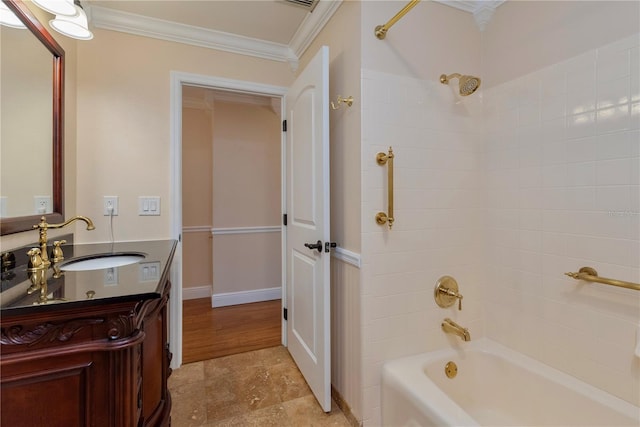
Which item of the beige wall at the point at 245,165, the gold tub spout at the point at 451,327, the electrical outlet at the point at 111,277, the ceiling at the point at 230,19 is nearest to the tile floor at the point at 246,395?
the gold tub spout at the point at 451,327

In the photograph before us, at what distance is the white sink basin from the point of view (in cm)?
131

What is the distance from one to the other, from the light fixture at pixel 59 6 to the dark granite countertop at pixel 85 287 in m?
1.02

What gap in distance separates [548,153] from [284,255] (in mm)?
1809

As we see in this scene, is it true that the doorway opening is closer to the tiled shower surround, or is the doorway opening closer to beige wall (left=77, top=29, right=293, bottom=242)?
beige wall (left=77, top=29, right=293, bottom=242)

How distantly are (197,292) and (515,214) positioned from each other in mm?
3297

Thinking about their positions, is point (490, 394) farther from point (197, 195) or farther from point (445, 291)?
point (197, 195)

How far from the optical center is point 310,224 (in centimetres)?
177

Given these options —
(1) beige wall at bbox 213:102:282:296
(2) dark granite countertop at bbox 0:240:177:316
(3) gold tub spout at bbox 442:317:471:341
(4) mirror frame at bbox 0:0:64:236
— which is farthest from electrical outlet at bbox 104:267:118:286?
(1) beige wall at bbox 213:102:282:296

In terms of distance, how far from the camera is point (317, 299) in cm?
169

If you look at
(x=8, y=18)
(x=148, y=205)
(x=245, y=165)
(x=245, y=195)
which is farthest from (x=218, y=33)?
(x=245, y=195)

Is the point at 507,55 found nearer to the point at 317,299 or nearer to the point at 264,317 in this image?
the point at 317,299

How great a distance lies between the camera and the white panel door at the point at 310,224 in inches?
61.8

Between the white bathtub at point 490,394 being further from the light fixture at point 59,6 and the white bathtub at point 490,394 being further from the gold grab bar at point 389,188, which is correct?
the light fixture at point 59,6

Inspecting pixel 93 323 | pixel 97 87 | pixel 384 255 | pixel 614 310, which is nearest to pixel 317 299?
pixel 384 255
